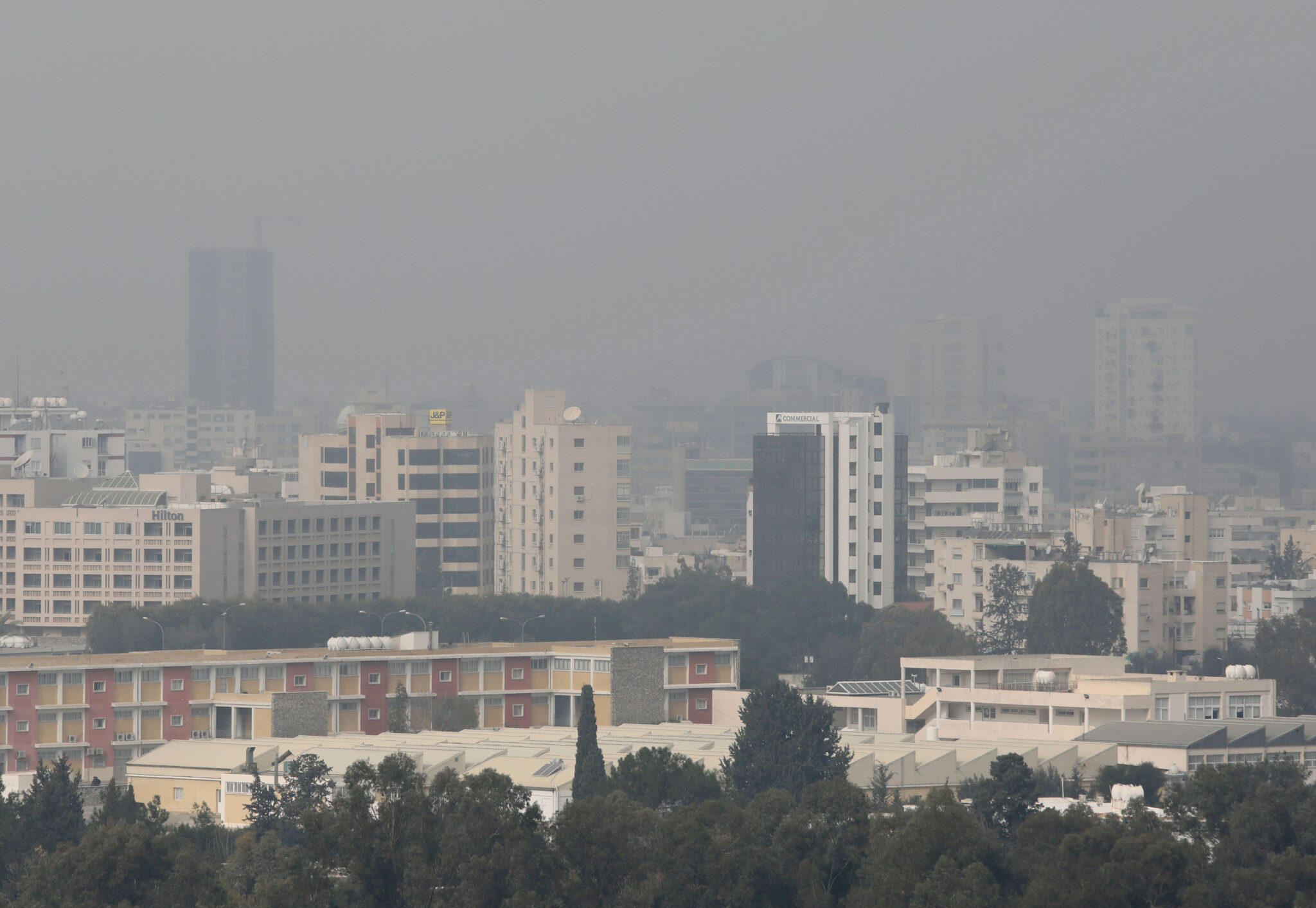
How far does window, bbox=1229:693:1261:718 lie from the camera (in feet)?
240

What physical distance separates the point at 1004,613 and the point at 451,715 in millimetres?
36027

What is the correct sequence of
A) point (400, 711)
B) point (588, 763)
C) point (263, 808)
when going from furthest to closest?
1. point (400, 711)
2. point (588, 763)
3. point (263, 808)

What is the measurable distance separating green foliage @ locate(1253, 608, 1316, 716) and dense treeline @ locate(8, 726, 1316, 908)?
39.3 m

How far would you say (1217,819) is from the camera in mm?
45938

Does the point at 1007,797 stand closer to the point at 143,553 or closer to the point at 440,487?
the point at 143,553

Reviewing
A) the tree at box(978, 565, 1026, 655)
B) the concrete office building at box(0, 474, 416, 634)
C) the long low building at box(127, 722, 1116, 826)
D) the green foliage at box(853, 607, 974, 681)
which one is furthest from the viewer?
the concrete office building at box(0, 474, 416, 634)

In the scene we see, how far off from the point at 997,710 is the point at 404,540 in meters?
58.7

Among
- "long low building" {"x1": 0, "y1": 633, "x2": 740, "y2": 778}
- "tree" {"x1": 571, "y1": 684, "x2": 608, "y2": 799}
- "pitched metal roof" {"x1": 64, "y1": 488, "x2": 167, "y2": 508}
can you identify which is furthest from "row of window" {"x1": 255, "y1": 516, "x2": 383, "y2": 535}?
"tree" {"x1": 571, "y1": 684, "x2": 608, "y2": 799}

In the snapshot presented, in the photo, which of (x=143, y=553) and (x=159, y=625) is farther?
(x=143, y=553)

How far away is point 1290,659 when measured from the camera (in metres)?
89.0

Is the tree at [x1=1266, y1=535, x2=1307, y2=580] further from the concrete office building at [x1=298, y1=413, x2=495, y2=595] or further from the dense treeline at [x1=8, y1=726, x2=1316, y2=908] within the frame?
the dense treeline at [x1=8, y1=726, x2=1316, y2=908]

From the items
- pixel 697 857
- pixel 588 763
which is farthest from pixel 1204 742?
pixel 697 857

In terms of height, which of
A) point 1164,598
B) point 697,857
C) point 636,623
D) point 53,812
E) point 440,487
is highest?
point 440,487

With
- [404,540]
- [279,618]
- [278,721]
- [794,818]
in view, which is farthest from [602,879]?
[404,540]
